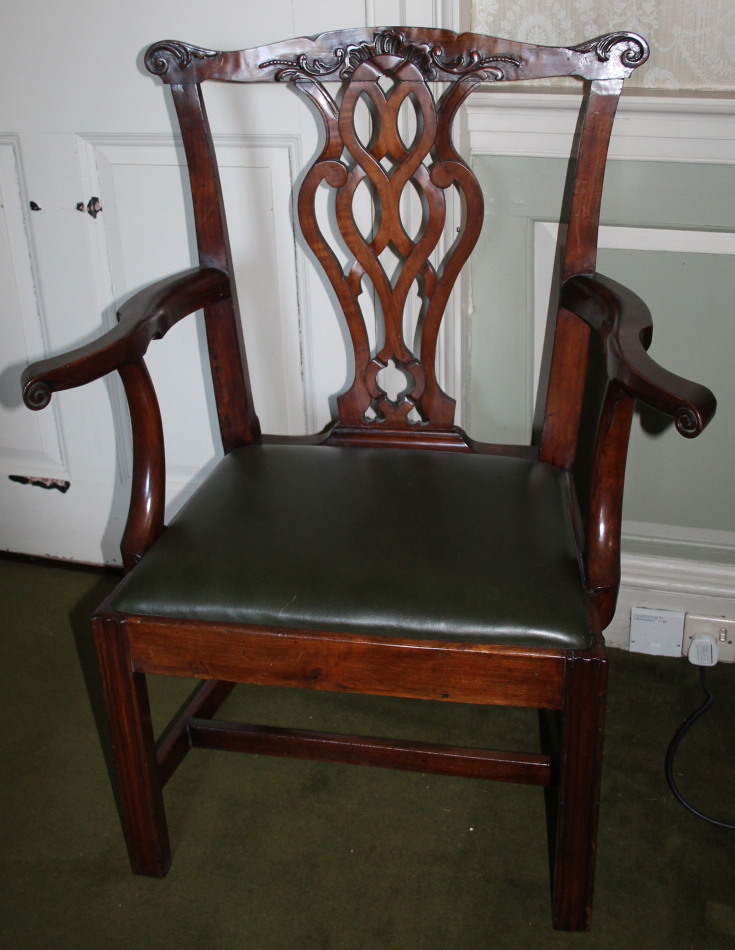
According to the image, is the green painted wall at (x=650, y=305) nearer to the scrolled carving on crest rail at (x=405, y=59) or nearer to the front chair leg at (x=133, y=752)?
the scrolled carving on crest rail at (x=405, y=59)

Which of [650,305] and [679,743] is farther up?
[650,305]

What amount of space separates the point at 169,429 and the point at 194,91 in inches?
28.1

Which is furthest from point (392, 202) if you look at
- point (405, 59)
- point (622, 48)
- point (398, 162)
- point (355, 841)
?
point (355, 841)

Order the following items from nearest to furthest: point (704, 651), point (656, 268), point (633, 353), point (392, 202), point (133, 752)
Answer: point (633, 353)
point (133, 752)
point (392, 202)
point (656, 268)
point (704, 651)

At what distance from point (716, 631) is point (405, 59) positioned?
3.51 feet

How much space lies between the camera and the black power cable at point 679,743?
4.57ft

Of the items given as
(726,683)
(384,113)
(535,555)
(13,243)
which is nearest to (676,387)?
(535,555)

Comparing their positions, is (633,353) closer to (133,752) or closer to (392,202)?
(392,202)

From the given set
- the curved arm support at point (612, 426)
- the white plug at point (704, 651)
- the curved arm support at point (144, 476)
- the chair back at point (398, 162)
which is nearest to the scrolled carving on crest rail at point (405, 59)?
the chair back at point (398, 162)

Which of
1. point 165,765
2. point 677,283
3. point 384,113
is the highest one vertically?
point 384,113

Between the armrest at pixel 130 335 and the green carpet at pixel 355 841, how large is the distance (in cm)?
69

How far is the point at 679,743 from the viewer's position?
60.4 inches

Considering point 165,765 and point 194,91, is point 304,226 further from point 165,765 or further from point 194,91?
point 165,765

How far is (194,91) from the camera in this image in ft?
4.34
